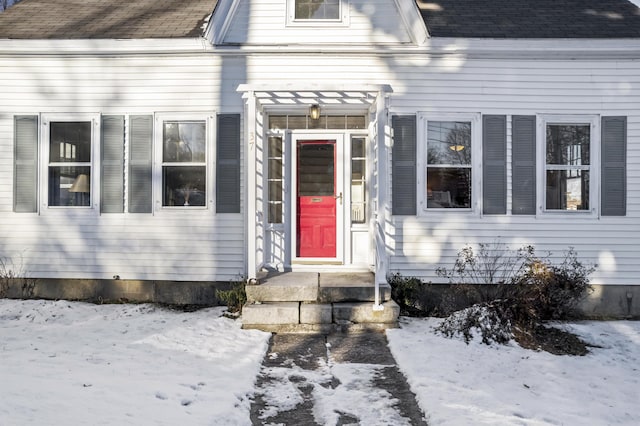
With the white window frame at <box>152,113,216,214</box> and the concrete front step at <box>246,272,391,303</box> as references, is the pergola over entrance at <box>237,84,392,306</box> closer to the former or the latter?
the concrete front step at <box>246,272,391,303</box>

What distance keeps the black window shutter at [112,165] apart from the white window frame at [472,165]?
436 centimetres

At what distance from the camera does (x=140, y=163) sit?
23.5ft

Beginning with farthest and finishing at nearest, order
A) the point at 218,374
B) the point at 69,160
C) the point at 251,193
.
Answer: the point at 69,160, the point at 251,193, the point at 218,374

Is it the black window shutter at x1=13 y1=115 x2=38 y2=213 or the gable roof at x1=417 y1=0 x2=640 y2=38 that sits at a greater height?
the gable roof at x1=417 y1=0 x2=640 y2=38

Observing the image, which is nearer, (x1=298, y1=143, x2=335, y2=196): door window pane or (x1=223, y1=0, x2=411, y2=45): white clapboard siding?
(x1=223, y1=0, x2=411, y2=45): white clapboard siding

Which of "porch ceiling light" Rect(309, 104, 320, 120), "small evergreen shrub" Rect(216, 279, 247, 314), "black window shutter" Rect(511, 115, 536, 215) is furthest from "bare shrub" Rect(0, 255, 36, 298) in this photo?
"black window shutter" Rect(511, 115, 536, 215)

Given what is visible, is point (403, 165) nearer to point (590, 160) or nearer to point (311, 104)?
point (311, 104)

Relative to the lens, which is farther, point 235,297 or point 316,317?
point 235,297

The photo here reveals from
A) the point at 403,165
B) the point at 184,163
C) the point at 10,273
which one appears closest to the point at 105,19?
the point at 184,163

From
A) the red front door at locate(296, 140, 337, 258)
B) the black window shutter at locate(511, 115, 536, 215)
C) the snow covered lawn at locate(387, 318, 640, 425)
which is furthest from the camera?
the red front door at locate(296, 140, 337, 258)

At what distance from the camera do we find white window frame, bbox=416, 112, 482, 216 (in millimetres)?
7070

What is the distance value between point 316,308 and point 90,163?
409 cm

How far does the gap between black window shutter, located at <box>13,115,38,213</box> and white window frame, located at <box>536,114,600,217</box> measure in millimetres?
7406

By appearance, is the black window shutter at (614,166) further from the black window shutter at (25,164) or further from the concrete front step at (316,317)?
the black window shutter at (25,164)
